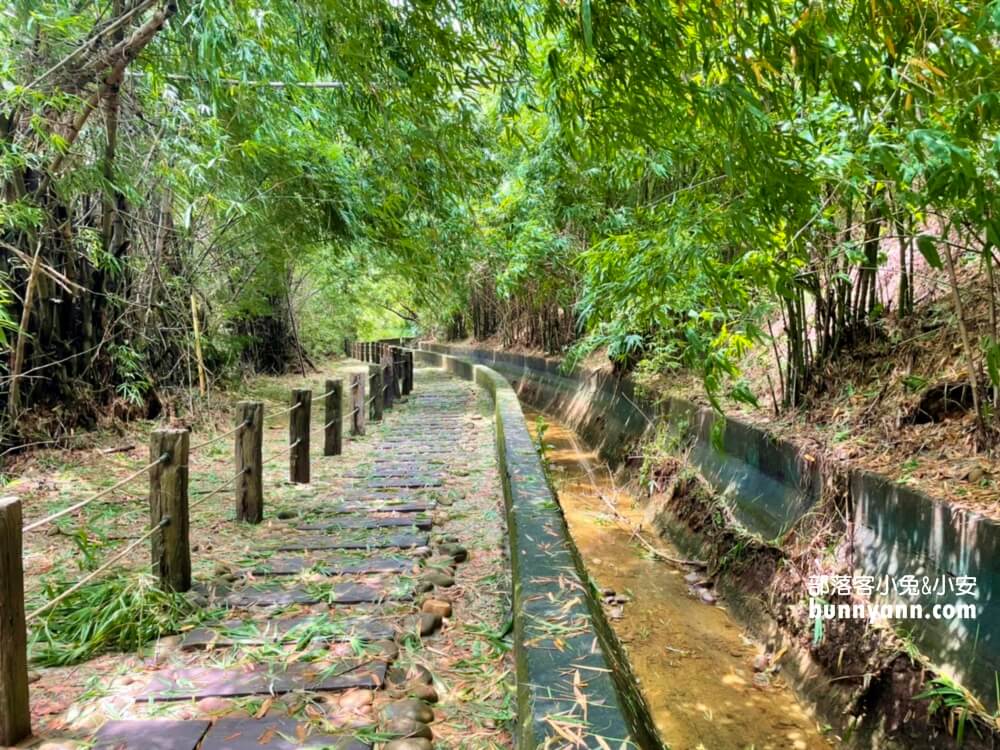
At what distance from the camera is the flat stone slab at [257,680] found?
2.01 metres

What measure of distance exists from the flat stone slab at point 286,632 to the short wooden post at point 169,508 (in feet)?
1.12

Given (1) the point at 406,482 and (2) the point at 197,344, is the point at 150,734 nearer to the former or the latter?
(1) the point at 406,482

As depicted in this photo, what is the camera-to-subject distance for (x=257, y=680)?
6.82 ft

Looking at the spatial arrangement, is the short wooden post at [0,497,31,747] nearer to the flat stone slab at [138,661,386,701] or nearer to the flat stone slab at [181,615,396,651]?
the flat stone slab at [138,661,386,701]

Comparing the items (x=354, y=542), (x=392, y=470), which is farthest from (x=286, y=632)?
(x=392, y=470)

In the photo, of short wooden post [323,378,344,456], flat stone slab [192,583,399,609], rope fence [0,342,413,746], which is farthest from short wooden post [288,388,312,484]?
flat stone slab [192,583,399,609]

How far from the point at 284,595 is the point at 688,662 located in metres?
2.09

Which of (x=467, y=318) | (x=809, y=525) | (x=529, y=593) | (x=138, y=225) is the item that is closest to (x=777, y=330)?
(x=809, y=525)

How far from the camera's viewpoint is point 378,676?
6.86 ft

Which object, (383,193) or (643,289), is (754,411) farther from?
(383,193)

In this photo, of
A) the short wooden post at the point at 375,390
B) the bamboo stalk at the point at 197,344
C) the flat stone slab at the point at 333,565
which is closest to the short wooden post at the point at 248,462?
the flat stone slab at the point at 333,565

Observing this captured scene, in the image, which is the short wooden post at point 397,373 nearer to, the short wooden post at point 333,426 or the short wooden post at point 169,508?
the short wooden post at point 333,426

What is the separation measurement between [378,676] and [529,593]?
586mm

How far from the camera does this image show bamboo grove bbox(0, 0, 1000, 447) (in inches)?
77.6
